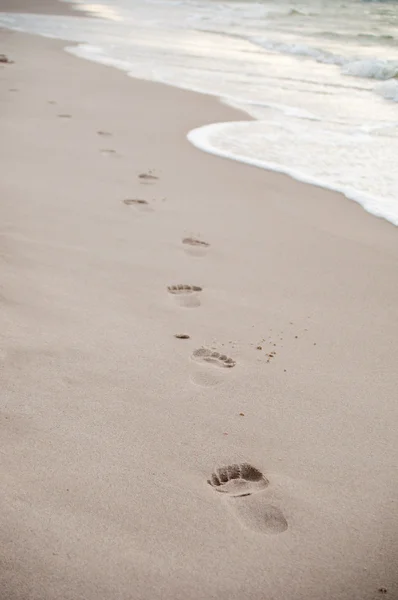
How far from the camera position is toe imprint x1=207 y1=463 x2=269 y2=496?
1.65 metres

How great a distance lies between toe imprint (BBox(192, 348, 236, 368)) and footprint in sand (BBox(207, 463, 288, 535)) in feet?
1.74

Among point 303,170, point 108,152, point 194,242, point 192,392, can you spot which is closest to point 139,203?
point 194,242

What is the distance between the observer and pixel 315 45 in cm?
1367

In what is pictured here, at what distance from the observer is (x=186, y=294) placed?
2.68m

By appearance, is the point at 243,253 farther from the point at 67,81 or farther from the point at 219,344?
the point at 67,81

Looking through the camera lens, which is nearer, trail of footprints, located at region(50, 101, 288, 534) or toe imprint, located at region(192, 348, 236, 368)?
trail of footprints, located at region(50, 101, 288, 534)

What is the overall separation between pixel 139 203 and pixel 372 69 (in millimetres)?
7846

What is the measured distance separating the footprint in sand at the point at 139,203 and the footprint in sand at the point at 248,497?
2153mm

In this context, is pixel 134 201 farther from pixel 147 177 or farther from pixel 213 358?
pixel 213 358

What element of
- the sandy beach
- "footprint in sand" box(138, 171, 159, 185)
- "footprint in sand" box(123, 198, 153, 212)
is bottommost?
the sandy beach

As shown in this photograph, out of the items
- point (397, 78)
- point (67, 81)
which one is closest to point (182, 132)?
point (67, 81)

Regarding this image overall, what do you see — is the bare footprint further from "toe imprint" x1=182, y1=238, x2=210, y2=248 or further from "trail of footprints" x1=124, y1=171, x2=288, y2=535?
"trail of footprints" x1=124, y1=171, x2=288, y2=535

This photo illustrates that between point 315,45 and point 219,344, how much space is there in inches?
514

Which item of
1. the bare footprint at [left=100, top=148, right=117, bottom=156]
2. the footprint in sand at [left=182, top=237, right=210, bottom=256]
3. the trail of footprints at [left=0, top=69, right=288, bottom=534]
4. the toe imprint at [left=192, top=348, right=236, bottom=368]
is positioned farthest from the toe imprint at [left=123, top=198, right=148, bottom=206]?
the trail of footprints at [left=0, top=69, right=288, bottom=534]
